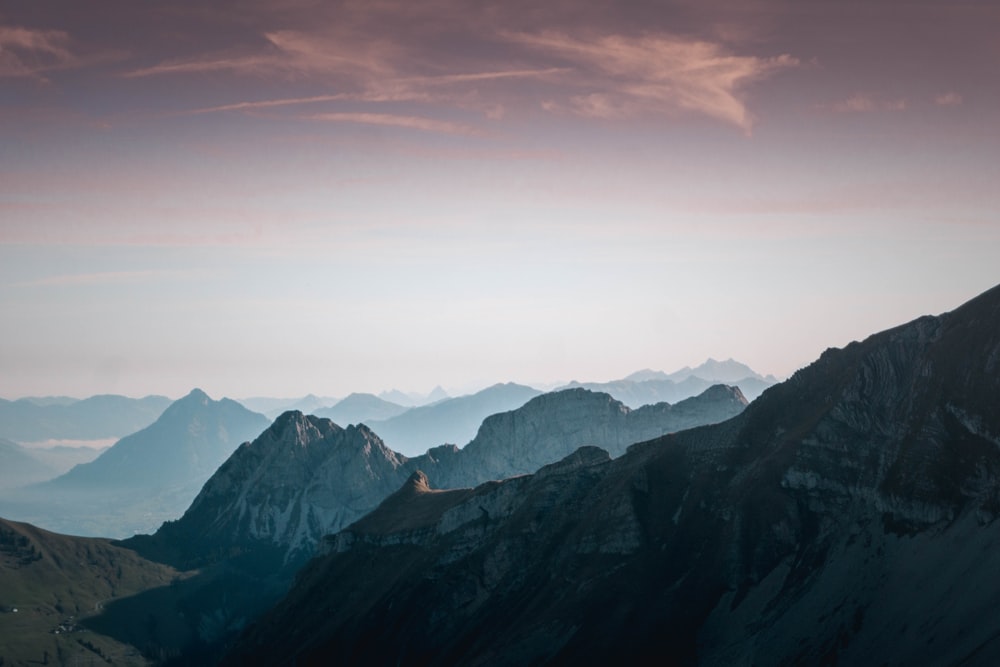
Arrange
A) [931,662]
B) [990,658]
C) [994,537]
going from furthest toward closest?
[994,537] → [931,662] → [990,658]

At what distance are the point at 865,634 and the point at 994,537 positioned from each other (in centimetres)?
3241

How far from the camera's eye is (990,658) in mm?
161250

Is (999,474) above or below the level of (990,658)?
above

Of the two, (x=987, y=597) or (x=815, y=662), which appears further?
(x=815, y=662)

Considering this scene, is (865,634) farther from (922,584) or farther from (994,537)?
(994,537)

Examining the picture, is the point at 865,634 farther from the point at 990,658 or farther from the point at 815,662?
the point at 990,658

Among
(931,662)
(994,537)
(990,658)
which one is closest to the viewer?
(990,658)

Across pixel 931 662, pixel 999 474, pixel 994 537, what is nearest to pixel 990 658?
pixel 931 662

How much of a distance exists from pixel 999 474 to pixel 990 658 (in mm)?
50483

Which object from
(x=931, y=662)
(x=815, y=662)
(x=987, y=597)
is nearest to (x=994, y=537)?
(x=987, y=597)

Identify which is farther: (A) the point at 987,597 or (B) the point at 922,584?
(B) the point at 922,584

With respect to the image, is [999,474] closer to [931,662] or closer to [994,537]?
[994,537]

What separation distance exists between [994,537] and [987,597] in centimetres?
1496

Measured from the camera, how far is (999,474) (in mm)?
199375
